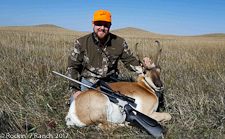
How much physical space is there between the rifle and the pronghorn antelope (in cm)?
11

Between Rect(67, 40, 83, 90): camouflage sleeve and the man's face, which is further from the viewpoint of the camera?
Rect(67, 40, 83, 90): camouflage sleeve

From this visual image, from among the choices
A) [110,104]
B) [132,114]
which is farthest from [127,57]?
[132,114]

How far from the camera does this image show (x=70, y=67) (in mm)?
4016

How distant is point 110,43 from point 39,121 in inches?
88.2

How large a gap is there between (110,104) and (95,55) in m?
1.40

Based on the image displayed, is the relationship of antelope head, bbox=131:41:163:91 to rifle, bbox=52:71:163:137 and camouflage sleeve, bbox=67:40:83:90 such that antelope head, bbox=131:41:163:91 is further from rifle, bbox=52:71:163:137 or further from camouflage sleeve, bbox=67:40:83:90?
camouflage sleeve, bbox=67:40:83:90

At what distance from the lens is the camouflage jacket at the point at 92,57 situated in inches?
160

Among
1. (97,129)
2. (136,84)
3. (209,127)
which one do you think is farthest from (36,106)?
(209,127)

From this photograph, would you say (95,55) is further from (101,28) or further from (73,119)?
(73,119)

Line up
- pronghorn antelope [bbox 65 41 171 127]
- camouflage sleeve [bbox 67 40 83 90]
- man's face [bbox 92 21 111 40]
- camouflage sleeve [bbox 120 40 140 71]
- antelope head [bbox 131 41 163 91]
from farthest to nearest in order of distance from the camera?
camouflage sleeve [bbox 120 40 140 71], camouflage sleeve [bbox 67 40 83 90], man's face [bbox 92 21 111 40], antelope head [bbox 131 41 163 91], pronghorn antelope [bbox 65 41 171 127]

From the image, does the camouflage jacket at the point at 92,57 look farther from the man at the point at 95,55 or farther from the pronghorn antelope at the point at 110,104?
the pronghorn antelope at the point at 110,104

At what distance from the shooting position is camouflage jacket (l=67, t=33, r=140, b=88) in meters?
4.05

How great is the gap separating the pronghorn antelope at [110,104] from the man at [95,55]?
22.5 inches

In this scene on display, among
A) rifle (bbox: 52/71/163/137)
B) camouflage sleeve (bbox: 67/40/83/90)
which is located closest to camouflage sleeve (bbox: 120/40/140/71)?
camouflage sleeve (bbox: 67/40/83/90)
